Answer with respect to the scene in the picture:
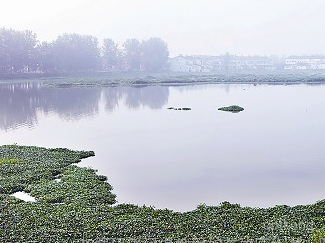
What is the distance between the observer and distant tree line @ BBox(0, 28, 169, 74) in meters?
108

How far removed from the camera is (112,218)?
16.0 meters

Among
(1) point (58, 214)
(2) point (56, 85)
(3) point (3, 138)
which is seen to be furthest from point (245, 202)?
(2) point (56, 85)

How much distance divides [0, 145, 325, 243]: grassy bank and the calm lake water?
2.30m

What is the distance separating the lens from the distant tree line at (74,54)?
108 m

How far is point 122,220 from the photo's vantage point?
51.5ft

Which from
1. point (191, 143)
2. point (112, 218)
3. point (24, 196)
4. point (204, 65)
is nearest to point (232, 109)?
point (191, 143)

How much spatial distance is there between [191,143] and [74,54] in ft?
316

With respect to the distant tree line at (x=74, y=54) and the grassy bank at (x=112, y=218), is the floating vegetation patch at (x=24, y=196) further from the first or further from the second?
the distant tree line at (x=74, y=54)

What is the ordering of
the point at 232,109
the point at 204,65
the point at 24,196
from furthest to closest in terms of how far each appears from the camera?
the point at 204,65
the point at 232,109
the point at 24,196

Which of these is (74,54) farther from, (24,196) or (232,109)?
(24,196)

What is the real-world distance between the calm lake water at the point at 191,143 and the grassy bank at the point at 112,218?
230 centimetres

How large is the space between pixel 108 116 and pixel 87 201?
32048 millimetres

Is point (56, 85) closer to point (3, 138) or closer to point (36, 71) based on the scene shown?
point (36, 71)

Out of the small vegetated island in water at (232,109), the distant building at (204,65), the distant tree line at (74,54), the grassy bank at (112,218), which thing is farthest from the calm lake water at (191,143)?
the distant building at (204,65)
